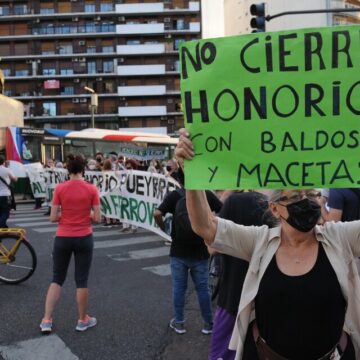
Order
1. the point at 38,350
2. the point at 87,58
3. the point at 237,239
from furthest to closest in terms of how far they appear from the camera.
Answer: the point at 87,58 → the point at 38,350 → the point at 237,239

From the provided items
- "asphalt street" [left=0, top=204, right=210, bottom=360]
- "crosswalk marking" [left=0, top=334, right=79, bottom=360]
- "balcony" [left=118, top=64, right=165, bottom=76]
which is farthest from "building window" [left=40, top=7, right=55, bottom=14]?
"crosswalk marking" [left=0, top=334, right=79, bottom=360]

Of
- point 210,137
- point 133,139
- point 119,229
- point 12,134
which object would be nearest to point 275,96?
point 210,137

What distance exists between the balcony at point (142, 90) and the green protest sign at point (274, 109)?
61032 mm

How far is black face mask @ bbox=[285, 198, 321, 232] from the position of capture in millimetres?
2326

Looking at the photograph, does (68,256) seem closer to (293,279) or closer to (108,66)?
(293,279)

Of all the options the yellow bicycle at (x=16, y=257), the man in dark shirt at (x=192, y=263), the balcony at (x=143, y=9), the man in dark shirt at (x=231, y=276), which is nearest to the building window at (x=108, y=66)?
the balcony at (x=143, y=9)

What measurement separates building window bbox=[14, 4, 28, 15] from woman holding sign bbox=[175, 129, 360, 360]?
6595 cm

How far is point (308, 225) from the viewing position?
232 cm

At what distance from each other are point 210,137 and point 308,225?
2.07 ft

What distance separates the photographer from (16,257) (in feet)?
22.8

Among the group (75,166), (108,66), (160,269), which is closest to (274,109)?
(75,166)

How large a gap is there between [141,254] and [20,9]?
60.8 metres

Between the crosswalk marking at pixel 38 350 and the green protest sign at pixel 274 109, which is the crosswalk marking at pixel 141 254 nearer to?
the crosswalk marking at pixel 38 350

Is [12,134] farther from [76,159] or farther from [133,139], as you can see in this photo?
[76,159]
